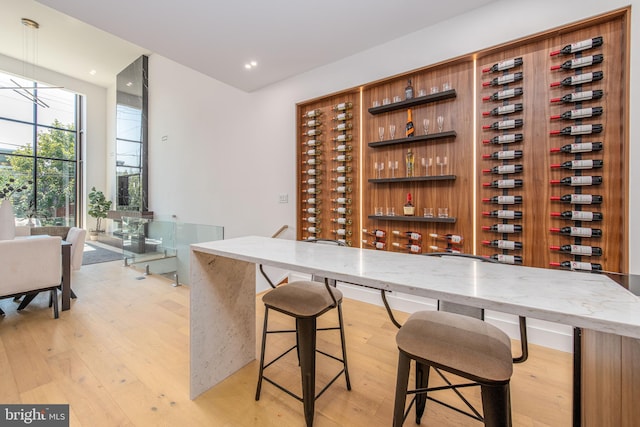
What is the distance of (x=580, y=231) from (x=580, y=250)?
0.48ft

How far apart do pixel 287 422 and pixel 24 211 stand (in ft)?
28.5

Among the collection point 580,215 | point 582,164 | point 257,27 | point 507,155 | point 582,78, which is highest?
point 257,27

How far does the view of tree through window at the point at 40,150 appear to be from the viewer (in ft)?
20.4

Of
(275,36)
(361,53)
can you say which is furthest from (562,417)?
(275,36)

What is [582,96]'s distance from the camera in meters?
2.00

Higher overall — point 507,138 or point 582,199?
point 507,138

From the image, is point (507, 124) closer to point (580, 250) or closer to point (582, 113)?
point (582, 113)

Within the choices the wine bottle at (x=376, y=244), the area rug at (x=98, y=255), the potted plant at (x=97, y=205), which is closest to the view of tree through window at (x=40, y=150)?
the potted plant at (x=97, y=205)

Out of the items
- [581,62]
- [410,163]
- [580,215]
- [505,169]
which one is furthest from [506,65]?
[580,215]

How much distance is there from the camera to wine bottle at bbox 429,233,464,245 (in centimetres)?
253

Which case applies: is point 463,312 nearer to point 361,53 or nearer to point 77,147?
point 361,53

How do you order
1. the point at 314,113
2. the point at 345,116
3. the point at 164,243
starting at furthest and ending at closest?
the point at 164,243 < the point at 314,113 < the point at 345,116

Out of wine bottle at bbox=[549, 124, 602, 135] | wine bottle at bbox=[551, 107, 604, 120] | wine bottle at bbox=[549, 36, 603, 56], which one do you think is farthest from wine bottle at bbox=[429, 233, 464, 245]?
wine bottle at bbox=[549, 36, 603, 56]

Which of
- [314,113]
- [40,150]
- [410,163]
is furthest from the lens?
[40,150]
